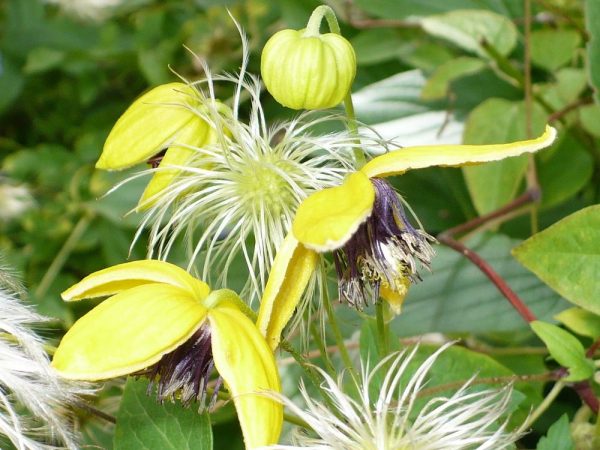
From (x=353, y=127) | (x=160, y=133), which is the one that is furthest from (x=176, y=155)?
(x=353, y=127)

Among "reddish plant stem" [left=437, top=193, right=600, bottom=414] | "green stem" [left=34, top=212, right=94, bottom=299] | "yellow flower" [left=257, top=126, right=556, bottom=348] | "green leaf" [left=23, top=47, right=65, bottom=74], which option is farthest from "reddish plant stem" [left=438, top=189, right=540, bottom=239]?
"green leaf" [left=23, top=47, right=65, bottom=74]

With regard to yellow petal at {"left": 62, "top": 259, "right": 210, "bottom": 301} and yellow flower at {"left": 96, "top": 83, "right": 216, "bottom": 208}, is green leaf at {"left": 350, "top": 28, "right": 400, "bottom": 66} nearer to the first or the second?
yellow flower at {"left": 96, "top": 83, "right": 216, "bottom": 208}

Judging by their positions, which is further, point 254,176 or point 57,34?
point 57,34

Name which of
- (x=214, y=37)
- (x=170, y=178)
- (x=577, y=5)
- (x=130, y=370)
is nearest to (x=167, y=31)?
(x=214, y=37)

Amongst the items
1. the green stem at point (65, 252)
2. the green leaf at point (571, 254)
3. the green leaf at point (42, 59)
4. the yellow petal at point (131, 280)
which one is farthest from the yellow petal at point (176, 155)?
the green leaf at point (42, 59)

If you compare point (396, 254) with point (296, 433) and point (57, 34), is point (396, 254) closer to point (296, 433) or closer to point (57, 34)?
Answer: point (296, 433)

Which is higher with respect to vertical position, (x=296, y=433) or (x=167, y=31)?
(x=167, y=31)
